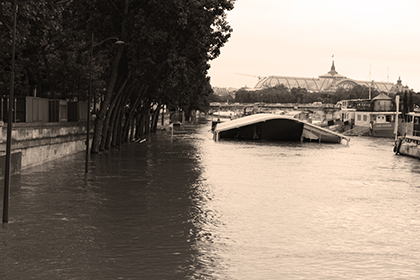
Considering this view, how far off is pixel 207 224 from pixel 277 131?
5857 centimetres

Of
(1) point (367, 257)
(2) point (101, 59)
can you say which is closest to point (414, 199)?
(1) point (367, 257)

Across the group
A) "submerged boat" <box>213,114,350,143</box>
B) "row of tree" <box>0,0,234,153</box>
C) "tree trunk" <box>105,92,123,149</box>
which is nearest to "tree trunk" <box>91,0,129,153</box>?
"row of tree" <box>0,0,234,153</box>

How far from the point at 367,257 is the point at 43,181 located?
1661cm

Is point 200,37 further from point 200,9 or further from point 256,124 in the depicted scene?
point 256,124

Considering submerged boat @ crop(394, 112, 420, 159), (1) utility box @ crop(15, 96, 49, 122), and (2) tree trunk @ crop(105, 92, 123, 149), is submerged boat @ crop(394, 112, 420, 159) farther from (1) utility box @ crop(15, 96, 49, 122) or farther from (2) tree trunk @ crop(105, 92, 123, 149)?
(1) utility box @ crop(15, 96, 49, 122)

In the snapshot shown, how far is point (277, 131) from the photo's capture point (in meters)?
77.3

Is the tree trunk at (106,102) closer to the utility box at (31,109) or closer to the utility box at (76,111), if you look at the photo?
the utility box at (76,111)

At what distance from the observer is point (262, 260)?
49.0 ft

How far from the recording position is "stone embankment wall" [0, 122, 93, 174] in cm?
3074

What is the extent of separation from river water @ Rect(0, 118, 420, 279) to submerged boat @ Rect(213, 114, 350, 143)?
3738 cm

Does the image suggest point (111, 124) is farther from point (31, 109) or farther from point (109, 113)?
point (31, 109)

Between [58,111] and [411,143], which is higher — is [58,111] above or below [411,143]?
above

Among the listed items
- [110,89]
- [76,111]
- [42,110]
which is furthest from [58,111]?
[76,111]

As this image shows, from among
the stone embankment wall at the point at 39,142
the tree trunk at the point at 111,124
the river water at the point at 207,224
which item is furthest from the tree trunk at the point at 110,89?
the river water at the point at 207,224
